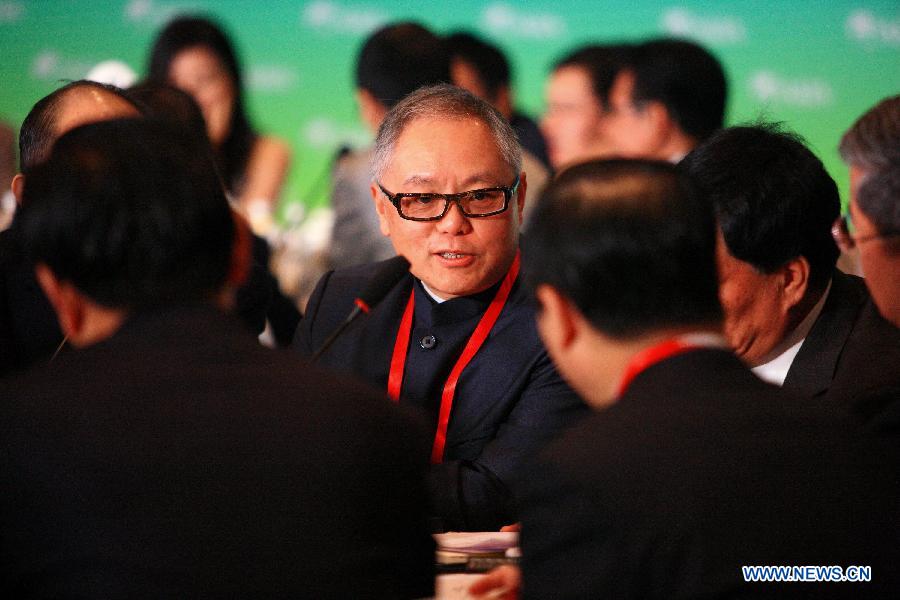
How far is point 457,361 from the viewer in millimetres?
2619

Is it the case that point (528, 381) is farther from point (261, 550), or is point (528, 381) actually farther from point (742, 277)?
point (261, 550)


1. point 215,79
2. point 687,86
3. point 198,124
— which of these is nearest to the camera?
point 198,124

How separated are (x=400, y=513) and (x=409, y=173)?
3.68ft

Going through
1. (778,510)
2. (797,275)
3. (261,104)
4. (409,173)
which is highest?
(261,104)

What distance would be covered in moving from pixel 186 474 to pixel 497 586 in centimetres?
67

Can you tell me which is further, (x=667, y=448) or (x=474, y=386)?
(x=474, y=386)

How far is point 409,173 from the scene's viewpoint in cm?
261

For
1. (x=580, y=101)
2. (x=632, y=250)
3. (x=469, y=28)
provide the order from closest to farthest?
(x=632, y=250) < (x=580, y=101) < (x=469, y=28)

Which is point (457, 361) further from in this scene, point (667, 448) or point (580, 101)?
point (580, 101)

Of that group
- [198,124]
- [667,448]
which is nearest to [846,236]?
[667,448]

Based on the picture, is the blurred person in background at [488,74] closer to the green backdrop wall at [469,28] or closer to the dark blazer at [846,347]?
the green backdrop wall at [469,28]

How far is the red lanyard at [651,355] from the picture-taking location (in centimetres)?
163

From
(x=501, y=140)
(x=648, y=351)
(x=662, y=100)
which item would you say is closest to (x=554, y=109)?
(x=662, y=100)

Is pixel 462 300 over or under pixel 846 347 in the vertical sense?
over
